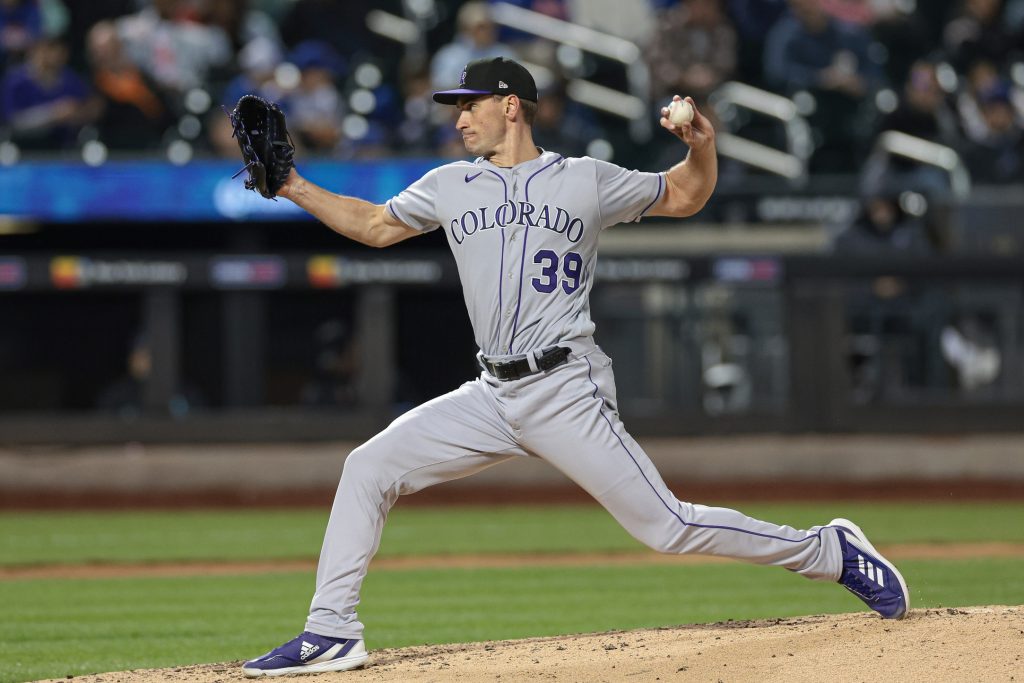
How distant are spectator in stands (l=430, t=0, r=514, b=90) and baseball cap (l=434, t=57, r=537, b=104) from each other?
878 centimetres

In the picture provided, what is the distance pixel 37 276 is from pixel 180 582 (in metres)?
4.43

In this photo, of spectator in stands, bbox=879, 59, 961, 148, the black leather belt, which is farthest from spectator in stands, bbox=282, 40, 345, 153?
the black leather belt

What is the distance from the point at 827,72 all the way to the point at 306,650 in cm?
1077

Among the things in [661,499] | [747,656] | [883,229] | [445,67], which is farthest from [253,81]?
[747,656]

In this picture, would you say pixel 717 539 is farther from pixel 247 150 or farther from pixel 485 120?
pixel 247 150

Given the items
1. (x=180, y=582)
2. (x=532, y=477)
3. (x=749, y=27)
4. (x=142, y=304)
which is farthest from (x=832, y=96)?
(x=180, y=582)

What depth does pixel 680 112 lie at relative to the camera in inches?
163

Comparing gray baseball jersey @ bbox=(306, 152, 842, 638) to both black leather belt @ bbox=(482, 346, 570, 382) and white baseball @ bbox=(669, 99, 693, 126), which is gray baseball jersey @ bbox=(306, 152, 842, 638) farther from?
white baseball @ bbox=(669, 99, 693, 126)

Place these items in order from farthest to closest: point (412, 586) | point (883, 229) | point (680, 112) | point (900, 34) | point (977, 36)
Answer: point (900, 34) < point (977, 36) < point (883, 229) < point (412, 586) < point (680, 112)

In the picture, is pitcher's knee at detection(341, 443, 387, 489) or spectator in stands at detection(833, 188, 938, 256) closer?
pitcher's knee at detection(341, 443, 387, 489)

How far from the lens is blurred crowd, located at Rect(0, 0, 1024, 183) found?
41.5ft

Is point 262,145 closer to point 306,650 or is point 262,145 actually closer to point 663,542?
point 306,650

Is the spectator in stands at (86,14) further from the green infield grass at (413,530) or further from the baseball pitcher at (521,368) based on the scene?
the baseball pitcher at (521,368)

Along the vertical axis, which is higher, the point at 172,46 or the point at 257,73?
the point at 172,46
